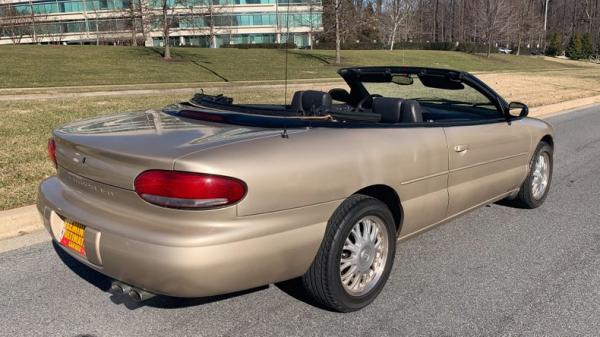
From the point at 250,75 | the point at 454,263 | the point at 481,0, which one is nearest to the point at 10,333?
the point at 454,263

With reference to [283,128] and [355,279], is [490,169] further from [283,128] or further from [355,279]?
[283,128]

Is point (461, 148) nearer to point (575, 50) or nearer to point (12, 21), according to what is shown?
point (12, 21)

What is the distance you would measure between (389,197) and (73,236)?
188 centimetres

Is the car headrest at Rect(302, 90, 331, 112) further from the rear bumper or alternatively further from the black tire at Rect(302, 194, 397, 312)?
the rear bumper

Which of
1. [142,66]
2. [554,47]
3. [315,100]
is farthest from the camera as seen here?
[554,47]

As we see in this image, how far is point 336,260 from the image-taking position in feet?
9.32

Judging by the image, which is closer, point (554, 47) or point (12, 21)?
point (12, 21)

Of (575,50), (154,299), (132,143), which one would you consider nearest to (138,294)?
(154,299)

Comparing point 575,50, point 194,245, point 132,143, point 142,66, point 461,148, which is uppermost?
point 575,50

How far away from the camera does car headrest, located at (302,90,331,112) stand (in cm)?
383

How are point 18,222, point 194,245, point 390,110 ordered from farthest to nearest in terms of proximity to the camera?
point 18,222 → point 390,110 → point 194,245

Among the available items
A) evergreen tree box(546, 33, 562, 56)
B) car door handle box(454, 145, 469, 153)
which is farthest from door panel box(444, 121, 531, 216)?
evergreen tree box(546, 33, 562, 56)

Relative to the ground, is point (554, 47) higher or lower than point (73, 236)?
higher

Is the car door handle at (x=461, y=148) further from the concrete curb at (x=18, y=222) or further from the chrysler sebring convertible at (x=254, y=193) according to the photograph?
the concrete curb at (x=18, y=222)
